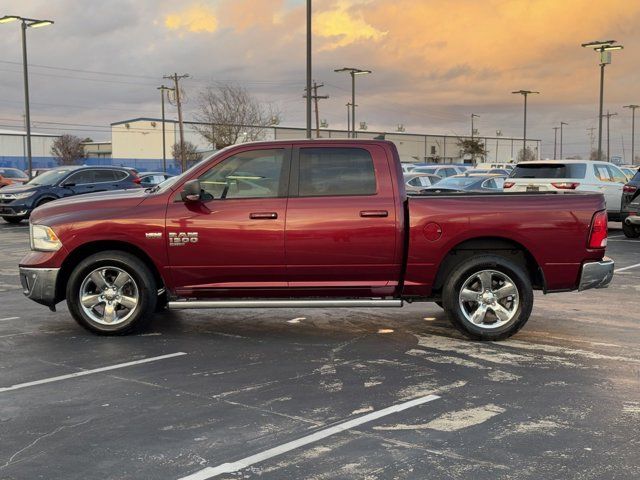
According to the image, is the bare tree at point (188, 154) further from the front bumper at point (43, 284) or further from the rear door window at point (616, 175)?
the front bumper at point (43, 284)

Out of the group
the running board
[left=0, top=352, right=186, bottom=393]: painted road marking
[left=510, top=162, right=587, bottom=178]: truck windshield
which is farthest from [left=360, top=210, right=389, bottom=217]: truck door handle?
[left=510, top=162, right=587, bottom=178]: truck windshield

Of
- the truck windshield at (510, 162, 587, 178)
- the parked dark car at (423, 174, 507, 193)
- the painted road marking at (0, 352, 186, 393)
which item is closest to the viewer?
the painted road marking at (0, 352, 186, 393)

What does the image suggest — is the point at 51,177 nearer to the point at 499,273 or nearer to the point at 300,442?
the point at 499,273

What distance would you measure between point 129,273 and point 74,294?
574mm

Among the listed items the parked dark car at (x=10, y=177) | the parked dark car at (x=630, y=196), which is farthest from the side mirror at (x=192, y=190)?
the parked dark car at (x=10, y=177)

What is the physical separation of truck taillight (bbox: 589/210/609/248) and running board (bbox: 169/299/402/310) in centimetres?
195

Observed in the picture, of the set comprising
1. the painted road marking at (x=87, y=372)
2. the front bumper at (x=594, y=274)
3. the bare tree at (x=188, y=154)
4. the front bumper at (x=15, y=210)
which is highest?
the bare tree at (x=188, y=154)

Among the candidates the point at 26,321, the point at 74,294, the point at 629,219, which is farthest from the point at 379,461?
the point at 629,219

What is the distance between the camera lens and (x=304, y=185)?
23.1 ft

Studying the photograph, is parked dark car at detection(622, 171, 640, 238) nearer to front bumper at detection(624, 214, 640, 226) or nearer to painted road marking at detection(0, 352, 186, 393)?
front bumper at detection(624, 214, 640, 226)

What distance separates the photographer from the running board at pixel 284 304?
680cm

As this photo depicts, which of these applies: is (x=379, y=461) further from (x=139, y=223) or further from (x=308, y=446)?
(x=139, y=223)

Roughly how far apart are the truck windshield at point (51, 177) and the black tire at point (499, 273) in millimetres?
17739

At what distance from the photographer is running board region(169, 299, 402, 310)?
22.3 ft
